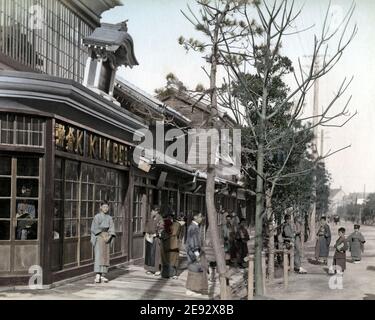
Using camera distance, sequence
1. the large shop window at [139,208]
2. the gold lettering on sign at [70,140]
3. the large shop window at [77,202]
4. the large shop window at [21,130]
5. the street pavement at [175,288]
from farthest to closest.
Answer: the large shop window at [139,208] → the gold lettering on sign at [70,140] → the large shop window at [77,202] → the large shop window at [21,130] → the street pavement at [175,288]

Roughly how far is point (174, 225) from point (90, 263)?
2147mm

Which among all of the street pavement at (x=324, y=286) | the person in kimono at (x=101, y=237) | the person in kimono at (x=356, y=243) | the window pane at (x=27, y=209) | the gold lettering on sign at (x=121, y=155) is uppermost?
the gold lettering on sign at (x=121, y=155)

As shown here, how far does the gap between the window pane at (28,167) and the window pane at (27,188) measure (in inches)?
5.1

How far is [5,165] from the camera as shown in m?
10.8

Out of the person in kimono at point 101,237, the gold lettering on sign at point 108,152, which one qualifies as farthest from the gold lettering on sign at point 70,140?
the gold lettering on sign at point 108,152

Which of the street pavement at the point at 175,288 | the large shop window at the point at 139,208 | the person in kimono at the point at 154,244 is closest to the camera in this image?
the street pavement at the point at 175,288

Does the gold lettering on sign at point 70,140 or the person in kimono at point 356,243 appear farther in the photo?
the person in kimono at point 356,243

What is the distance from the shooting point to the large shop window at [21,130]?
10.8m

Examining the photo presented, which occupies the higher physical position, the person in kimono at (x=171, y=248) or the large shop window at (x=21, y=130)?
the large shop window at (x=21, y=130)

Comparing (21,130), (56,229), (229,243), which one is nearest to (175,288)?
(56,229)

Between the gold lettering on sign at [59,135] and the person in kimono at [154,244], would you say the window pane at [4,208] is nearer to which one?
the gold lettering on sign at [59,135]

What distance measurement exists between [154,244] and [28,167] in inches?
177

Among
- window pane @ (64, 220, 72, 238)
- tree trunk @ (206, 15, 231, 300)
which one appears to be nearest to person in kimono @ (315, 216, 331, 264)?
window pane @ (64, 220, 72, 238)

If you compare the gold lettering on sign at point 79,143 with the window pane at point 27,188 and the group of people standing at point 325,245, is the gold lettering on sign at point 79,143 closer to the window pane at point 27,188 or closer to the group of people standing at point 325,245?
the window pane at point 27,188
